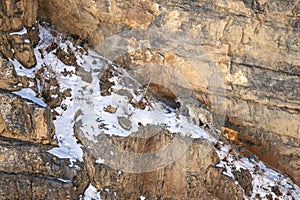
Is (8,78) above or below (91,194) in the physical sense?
above

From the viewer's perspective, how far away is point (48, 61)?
989cm

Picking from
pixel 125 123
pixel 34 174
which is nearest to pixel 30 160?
pixel 34 174

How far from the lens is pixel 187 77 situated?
34.4ft

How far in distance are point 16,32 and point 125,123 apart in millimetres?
2734

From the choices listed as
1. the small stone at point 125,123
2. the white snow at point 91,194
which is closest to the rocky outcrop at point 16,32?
the small stone at point 125,123

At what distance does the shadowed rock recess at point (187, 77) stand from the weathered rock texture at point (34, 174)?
0.09ft

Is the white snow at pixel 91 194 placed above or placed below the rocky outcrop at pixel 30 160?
below

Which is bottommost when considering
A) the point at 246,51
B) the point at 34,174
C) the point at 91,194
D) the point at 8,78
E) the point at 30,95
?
the point at 91,194

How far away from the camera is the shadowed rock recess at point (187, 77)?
27.8ft

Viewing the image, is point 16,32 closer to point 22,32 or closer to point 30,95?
point 22,32

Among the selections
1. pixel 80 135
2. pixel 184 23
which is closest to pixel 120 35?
pixel 184 23

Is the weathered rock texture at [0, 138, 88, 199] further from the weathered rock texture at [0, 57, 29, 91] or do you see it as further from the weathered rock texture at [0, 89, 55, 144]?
the weathered rock texture at [0, 57, 29, 91]

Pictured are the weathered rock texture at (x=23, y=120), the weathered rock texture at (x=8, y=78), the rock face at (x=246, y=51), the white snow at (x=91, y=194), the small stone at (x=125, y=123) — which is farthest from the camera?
the rock face at (x=246, y=51)

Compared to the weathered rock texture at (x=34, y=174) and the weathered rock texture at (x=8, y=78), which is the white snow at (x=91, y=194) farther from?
the weathered rock texture at (x=8, y=78)
